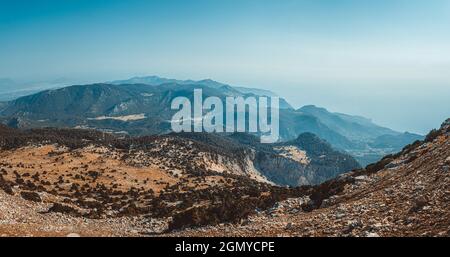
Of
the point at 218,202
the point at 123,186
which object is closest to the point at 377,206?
the point at 218,202

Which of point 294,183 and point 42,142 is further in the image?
point 294,183

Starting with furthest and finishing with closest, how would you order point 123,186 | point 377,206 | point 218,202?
point 123,186 → point 218,202 → point 377,206

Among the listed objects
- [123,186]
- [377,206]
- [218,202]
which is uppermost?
[377,206]

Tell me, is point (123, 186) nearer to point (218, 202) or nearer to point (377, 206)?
point (218, 202)

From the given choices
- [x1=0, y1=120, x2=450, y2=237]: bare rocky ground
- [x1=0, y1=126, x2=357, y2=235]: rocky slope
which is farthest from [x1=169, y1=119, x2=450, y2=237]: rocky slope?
[x1=0, y1=126, x2=357, y2=235]: rocky slope
